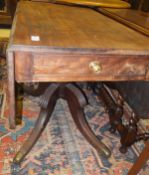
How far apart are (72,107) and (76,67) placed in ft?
2.50

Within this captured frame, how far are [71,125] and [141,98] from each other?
0.59 metres

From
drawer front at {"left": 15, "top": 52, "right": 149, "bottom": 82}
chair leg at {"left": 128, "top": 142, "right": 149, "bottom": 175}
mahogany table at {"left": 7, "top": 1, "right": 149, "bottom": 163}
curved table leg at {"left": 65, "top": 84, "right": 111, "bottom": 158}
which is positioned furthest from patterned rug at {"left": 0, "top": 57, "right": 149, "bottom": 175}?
drawer front at {"left": 15, "top": 52, "right": 149, "bottom": 82}

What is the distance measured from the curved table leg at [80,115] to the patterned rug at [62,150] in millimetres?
61

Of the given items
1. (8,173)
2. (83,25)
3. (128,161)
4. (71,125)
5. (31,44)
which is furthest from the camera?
(71,125)

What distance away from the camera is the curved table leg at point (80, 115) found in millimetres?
1312

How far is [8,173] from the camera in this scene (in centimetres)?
115

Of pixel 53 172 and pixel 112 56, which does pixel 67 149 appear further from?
pixel 112 56

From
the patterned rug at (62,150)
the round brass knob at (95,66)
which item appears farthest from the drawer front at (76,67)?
the patterned rug at (62,150)

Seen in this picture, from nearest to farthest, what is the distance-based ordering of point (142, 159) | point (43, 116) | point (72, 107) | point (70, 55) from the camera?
point (70, 55) → point (142, 159) → point (43, 116) → point (72, 107)

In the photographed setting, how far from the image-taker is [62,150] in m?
1.34

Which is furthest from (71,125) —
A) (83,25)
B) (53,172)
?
(83,25)

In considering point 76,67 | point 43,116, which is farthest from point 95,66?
point 43,116

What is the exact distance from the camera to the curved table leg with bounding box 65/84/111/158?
131cm

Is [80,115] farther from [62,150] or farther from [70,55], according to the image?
[70,55]
